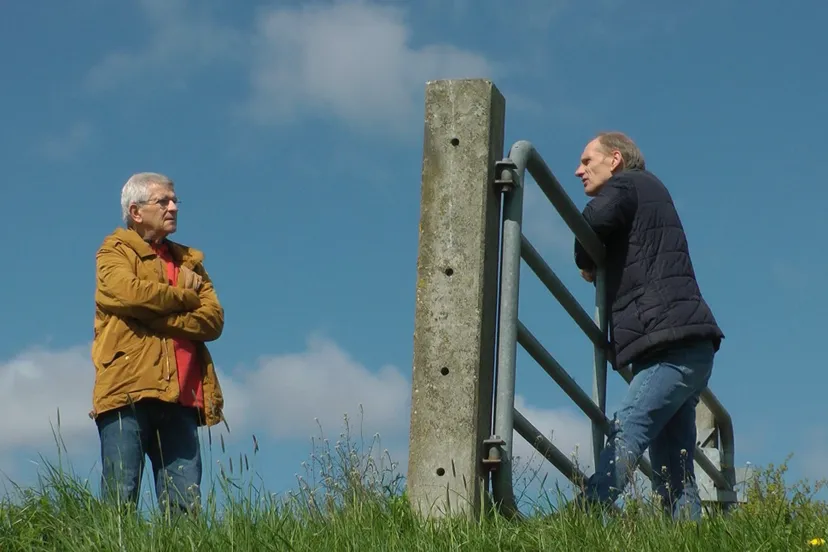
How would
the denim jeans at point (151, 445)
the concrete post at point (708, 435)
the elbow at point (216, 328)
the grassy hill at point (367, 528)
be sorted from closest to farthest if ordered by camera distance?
the grassy hill at point (367, 528)
the denim jeans at point (151, 445)
the elbow at point (216, 328)
the concrete post at point (708, 435)

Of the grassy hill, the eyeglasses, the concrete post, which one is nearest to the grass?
the grassy hill

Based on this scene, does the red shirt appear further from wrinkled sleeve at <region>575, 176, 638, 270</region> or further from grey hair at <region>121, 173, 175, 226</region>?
wrinkled sleeve at <region>575, 176, 638, 270</region>

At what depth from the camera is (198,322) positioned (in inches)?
222

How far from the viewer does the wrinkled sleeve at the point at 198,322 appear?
5.57m

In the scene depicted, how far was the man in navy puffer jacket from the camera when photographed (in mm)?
4980

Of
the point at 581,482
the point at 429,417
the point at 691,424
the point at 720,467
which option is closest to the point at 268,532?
the point at 429,417

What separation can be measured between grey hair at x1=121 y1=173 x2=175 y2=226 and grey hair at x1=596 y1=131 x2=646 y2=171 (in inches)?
83.7

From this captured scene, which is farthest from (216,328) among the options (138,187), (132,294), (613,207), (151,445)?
(613,207)

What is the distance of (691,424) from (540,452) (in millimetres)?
1088

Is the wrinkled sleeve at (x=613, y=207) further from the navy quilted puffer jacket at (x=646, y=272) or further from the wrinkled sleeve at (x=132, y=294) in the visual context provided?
the wrinkled sleeve at (x=132, y=294)

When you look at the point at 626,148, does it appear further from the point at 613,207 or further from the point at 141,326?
the point at 141,326

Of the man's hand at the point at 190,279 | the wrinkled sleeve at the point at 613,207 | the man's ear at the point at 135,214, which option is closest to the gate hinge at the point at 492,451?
the wrinkled sleeve at the point at 613,207

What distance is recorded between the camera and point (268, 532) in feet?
13.6

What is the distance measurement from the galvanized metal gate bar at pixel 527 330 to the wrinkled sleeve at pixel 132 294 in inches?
65.8
